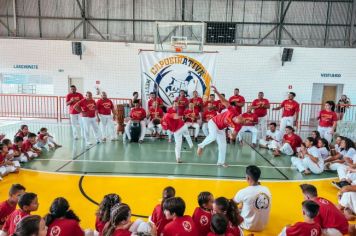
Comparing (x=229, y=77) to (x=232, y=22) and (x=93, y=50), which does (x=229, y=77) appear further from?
(x=93, y=50)

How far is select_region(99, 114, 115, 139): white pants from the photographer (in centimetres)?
1225

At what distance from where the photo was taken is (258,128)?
13070 mm

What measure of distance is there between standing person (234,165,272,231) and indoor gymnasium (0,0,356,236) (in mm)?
28

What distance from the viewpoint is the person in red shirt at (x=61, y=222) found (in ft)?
11.8

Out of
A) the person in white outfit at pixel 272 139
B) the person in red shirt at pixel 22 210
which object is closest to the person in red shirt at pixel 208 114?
the person in white outfit at pixel 272 139

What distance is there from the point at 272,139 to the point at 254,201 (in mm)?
7551

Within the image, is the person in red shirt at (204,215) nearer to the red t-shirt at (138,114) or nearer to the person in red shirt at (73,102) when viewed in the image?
the red t-shirt at (138,114)

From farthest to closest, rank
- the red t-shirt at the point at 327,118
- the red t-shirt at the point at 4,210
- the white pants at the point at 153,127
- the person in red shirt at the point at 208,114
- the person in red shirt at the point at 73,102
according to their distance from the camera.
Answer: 1. the white pants at the point at 153,127
2. the person in red shirt at the point at 208,114
3. the person in red shirt at the point at 73,102
4. the red t-shirt at the point at 327,118
5. the red t-shirt at the point at 4,210

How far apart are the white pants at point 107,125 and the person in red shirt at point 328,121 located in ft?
27.3

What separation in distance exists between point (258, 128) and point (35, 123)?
11610mm

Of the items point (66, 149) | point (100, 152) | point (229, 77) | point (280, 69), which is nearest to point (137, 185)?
point (100, 152)

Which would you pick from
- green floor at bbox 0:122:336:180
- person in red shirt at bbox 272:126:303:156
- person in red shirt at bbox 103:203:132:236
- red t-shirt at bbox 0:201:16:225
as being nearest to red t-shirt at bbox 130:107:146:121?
green floor at bbox 0:122:336:180

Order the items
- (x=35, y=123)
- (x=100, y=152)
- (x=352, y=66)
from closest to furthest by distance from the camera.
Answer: (x=100, y=152), (x=35, y=123), (x=352, y=66)

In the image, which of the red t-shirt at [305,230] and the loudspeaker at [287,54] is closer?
the red t-shirt at [305,230]
